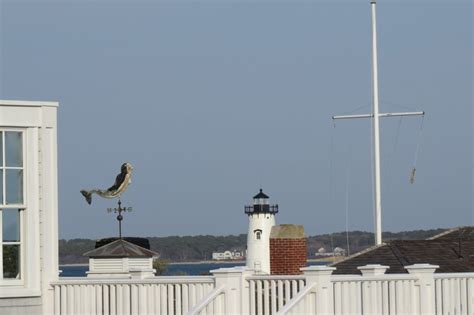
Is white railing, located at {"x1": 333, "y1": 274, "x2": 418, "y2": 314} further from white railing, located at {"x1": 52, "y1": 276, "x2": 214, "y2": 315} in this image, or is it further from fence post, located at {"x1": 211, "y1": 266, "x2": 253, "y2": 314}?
white railing, located at {"x1": 52, "y1": 276, "x2": 214, "y2": 315}

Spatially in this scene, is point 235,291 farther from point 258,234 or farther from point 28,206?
point 258,234

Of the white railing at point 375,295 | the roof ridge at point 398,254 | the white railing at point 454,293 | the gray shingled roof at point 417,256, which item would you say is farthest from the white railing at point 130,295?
the roof ridge at point 398,254

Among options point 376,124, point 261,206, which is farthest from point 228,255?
point 376,124

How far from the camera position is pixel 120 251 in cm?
2145

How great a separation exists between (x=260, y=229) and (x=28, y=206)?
53.9 metres

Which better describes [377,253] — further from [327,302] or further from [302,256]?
[327,302]

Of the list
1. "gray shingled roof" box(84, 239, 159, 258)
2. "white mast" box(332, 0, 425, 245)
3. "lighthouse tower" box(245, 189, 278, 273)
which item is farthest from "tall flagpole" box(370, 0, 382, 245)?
"lighthouse tower" box(245, 189, 278, 273)

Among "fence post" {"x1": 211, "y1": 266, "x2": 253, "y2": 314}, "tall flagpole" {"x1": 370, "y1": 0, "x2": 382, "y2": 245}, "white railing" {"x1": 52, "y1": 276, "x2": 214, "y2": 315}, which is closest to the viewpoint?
"fence post" {"x1": 211, "y1": 266, "x2": 253, "y2": 314}

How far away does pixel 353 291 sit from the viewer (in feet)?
59.0

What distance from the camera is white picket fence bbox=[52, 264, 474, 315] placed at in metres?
17.5

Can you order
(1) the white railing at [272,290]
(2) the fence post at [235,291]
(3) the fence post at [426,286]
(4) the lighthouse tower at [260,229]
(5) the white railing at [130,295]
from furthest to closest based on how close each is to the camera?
(4) the lighthouse tower at [260,229] < (3) the fence post at [426,286] < (5) the white railing at [130,295] < (2) the fence post at [235,291] < (1) the white railing at [272,290]

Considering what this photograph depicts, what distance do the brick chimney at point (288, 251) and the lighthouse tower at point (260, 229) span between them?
44.5m

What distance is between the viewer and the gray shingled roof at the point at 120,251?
843 inches

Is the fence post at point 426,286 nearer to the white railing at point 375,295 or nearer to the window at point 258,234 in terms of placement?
the white railing at point 375,295
